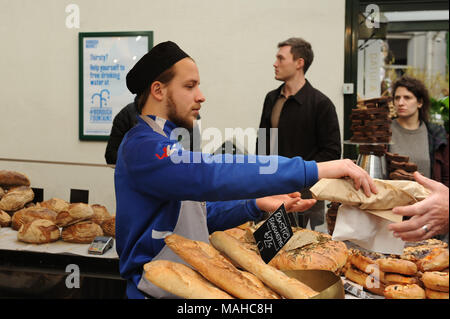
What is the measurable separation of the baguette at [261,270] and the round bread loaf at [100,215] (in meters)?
1.09

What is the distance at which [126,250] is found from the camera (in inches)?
48.1

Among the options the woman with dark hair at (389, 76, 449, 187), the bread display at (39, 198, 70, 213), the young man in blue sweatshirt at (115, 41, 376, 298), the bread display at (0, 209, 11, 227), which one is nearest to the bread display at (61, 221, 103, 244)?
the bread display at (39, 198, 70, 213)

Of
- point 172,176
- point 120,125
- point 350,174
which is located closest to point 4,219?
point 120,125

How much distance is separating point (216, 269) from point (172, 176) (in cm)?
25

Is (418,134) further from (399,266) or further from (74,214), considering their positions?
(74,214)

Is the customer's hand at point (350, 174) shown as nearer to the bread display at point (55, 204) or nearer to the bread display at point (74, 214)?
the bread display at point (74, 214)

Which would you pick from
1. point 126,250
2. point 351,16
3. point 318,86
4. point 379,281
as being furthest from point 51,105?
point 379,281

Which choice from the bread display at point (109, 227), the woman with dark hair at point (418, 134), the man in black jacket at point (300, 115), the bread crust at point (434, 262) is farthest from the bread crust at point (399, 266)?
the woman with dark hair at point (418, 134)

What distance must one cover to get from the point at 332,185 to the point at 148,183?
1.53 feet

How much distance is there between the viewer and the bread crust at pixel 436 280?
3.64ft

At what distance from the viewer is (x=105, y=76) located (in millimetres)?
3947

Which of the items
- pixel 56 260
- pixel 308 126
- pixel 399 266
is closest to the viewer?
pixel 399 266

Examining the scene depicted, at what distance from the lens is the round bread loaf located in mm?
2182

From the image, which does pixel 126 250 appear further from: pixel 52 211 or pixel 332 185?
pixel 52 211
